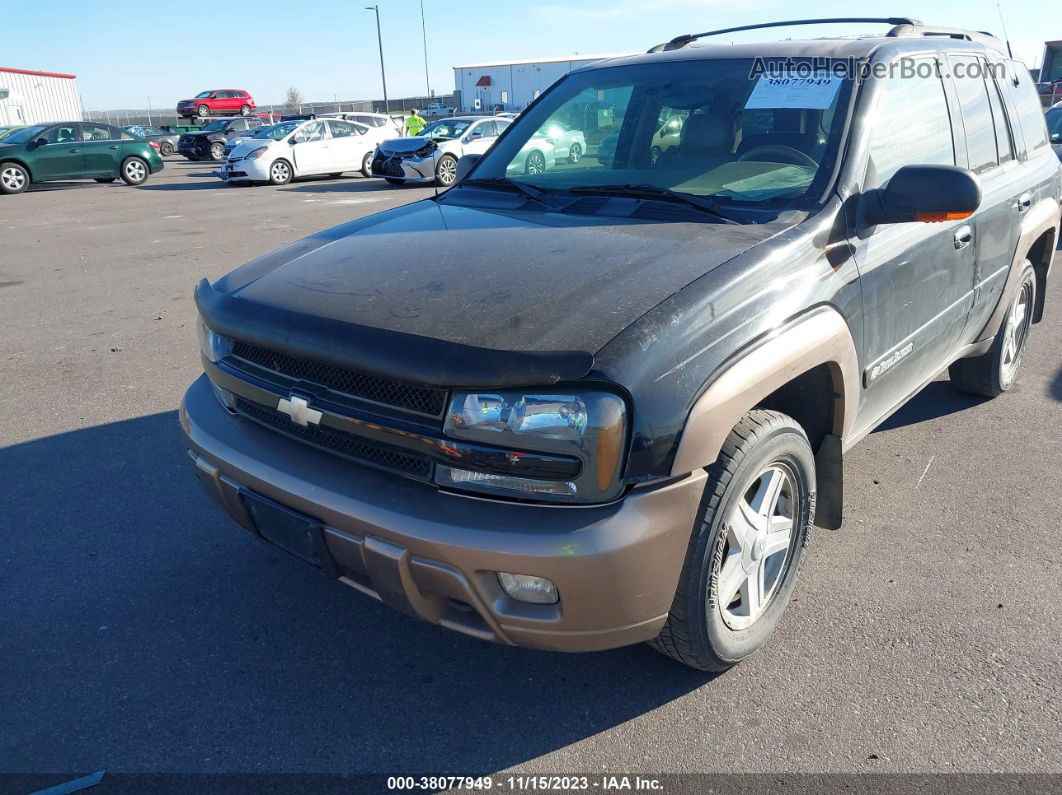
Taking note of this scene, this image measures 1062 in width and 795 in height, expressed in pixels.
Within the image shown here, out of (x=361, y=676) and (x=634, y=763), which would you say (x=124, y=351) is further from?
(x=634, y=763)

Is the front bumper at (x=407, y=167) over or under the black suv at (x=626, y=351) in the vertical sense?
under

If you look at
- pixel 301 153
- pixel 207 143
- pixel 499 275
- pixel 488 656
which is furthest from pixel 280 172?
pixel 488 656

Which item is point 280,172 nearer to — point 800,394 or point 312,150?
point 312,150

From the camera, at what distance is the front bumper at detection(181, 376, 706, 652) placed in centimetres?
204

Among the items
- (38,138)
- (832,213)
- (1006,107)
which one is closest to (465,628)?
(832,213)

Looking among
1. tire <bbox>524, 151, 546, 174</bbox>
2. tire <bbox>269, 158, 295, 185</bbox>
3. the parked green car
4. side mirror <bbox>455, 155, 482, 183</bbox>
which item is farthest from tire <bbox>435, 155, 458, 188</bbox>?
tire <bbox>524, 151, 546, 174</bbox>

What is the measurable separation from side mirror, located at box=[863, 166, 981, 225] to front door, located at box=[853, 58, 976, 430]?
0.13 meters

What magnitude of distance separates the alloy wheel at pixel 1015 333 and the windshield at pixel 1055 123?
23.2 feet

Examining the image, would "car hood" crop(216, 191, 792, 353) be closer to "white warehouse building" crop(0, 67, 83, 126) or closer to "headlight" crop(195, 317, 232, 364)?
"headlight" crop(195, 317, 232, 364)

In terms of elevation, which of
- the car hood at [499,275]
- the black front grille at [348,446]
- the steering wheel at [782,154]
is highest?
the steering wheel at [782,154]

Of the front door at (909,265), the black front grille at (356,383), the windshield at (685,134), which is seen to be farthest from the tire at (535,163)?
the black front grille at (356,383)

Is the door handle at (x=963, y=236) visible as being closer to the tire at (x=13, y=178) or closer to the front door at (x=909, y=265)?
the front door at (x=909, y=265)

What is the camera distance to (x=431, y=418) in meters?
2.17

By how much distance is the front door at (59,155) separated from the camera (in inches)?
734
